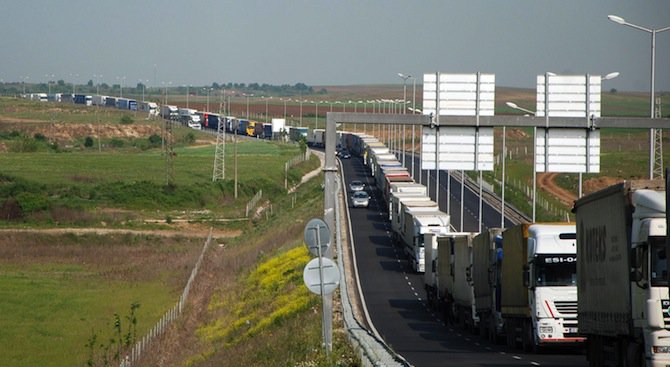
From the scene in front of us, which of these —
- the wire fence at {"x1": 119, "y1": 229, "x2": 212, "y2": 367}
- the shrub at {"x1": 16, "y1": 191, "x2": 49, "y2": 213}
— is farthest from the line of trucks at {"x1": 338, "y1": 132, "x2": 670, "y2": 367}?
the shrub at {"x1": 16, "y1": 191, "x2": 49, "y2": 213}

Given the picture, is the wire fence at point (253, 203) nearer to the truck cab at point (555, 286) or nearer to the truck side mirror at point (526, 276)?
the truck side mirror at point (526, 276)

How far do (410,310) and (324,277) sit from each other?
25.7 metres

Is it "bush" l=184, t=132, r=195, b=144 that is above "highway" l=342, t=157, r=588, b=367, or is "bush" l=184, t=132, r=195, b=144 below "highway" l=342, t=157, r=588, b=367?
above

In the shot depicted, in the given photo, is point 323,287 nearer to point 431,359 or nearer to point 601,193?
point 601,193

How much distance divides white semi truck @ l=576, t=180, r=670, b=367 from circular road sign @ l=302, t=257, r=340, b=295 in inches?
178

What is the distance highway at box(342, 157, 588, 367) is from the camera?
27.9 m

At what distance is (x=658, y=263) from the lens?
1855cm

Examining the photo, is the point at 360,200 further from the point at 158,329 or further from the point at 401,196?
the point at 158,329

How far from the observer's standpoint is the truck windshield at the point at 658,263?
18.4 metres

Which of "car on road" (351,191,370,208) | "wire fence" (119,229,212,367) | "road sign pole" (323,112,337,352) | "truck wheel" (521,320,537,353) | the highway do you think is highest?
"road sign pole" (323,112,337,352)

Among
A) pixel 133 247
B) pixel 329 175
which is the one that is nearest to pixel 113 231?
pixel 133 247

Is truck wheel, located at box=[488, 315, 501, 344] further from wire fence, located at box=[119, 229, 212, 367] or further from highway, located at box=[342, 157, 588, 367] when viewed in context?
wire fence, located at box=[119, 229, 212, 367]

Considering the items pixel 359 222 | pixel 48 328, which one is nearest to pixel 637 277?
pixel 48 328

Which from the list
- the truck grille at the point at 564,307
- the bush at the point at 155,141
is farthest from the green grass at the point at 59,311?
the bush at the point at 155,141
